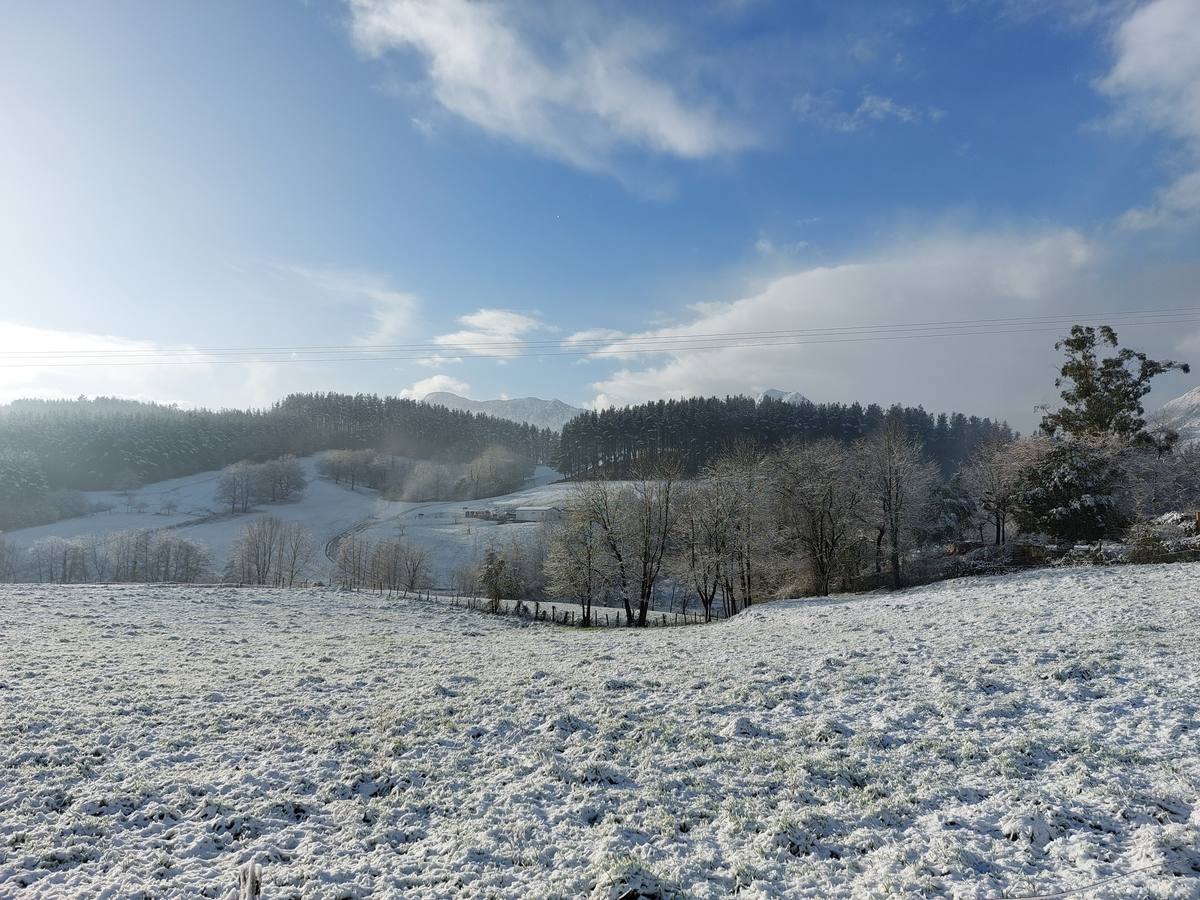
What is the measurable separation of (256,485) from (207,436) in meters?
47.4

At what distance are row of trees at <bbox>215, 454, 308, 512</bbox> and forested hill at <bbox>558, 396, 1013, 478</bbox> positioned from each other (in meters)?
61.5

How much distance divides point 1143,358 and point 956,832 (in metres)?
46.8

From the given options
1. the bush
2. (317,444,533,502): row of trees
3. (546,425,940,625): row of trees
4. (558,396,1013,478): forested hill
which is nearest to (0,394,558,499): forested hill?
(317,444,533,502): row of trees

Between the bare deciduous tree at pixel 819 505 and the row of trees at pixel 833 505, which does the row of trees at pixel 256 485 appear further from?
the bare deciduous tree at pixel 819 505

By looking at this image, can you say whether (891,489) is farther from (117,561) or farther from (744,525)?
(117,561)

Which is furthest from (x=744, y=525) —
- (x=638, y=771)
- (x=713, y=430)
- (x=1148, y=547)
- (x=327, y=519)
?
(x=327, y=519)

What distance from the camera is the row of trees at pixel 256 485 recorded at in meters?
115

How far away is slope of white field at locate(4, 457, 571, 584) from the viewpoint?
8669 cm

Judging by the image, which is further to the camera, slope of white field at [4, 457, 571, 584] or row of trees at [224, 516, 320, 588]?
slope of white field at [4, 457, 571, 584]

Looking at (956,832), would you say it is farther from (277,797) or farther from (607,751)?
(277,797)

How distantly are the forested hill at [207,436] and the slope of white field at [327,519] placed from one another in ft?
28.4

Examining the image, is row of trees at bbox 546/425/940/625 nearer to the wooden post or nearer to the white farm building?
the wooden post

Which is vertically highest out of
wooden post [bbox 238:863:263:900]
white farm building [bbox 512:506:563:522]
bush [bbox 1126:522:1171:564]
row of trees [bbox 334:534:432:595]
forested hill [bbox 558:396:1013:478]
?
forested hill [bbox 558:396:1013:478]

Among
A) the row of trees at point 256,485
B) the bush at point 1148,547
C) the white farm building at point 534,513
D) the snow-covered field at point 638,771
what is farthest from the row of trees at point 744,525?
the row of trees at point 256,485
